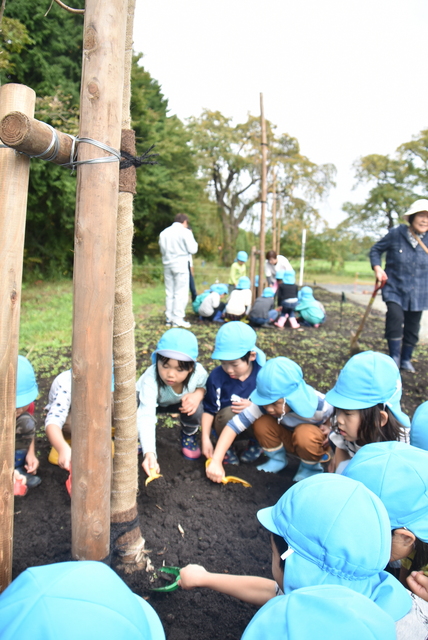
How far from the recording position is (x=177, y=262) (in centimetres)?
723

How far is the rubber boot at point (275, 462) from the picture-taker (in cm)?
277

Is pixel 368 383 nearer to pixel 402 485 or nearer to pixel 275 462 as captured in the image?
pixel 402 485

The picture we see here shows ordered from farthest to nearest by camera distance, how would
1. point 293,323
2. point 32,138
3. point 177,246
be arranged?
1. point 293,323
2. point 177,246
3. point 32,138

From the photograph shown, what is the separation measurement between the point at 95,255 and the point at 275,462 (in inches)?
76.8

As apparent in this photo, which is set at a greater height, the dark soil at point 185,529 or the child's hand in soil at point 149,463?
the child's hand in soil at point 149,463

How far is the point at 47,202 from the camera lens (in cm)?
1062

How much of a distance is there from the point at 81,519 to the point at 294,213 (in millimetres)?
24981

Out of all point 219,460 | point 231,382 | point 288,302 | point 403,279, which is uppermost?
point 403,279

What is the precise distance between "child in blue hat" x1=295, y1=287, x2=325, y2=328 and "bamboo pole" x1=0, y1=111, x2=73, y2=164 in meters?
6.64

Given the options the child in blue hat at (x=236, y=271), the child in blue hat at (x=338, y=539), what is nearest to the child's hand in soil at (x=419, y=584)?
the child in blue hat at (x=338, y=539)

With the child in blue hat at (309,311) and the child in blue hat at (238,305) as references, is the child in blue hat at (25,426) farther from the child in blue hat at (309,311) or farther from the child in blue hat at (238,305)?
the child in blue hat at (309,311)

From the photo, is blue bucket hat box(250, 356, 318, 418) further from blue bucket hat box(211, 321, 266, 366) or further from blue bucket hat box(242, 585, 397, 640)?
blue bucket hat box(242, 585, 397, 640)

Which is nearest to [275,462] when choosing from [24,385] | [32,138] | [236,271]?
[24,385]

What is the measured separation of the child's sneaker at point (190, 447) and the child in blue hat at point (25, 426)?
91 cm
